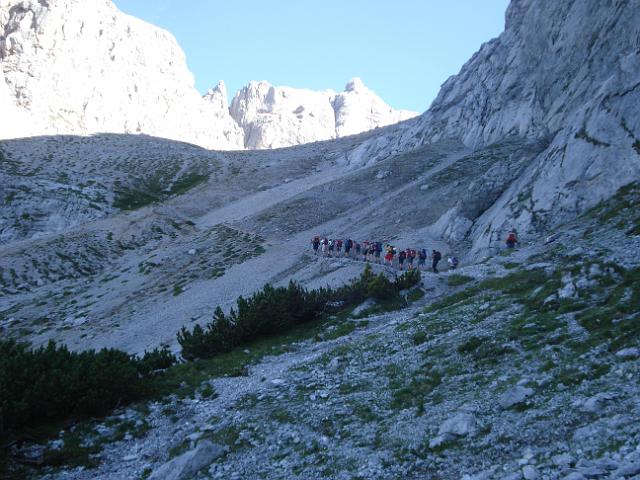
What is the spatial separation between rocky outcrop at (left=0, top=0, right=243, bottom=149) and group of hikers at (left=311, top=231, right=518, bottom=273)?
8326cm

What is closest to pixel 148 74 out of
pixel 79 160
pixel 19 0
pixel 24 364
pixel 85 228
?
pixel 19 0

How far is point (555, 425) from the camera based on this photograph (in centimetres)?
974

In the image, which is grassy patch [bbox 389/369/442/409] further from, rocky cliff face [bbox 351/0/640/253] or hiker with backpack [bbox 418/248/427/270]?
rocky cliff face [bbox 351/0/640/253]

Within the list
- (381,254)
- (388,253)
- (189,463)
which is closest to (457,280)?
(388,253)

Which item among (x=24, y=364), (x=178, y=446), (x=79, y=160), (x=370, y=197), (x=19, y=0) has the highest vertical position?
(x=19, y=0)

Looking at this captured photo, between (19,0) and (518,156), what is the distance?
5517 inches

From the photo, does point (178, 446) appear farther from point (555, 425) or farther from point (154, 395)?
point (555, 425)

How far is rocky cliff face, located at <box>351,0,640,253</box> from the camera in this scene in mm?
29750

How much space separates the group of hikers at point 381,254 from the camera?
1280 inches

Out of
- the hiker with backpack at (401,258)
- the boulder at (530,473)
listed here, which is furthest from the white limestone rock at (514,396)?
the hiker with backpack at (401,258)

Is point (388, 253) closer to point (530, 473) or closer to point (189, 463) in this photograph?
point (189, 463)

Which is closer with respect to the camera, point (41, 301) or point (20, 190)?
point (41, 301)

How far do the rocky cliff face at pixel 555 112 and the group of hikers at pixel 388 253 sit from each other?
2797mm

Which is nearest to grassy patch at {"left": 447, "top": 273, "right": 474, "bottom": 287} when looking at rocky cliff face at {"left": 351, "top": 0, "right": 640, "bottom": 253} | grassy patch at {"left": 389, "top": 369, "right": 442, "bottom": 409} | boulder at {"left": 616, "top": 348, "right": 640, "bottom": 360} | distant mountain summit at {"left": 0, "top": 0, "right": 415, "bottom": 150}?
rocky cliff face at {"left": 351, "top": 0, "right": 640, "bottom": 253}
